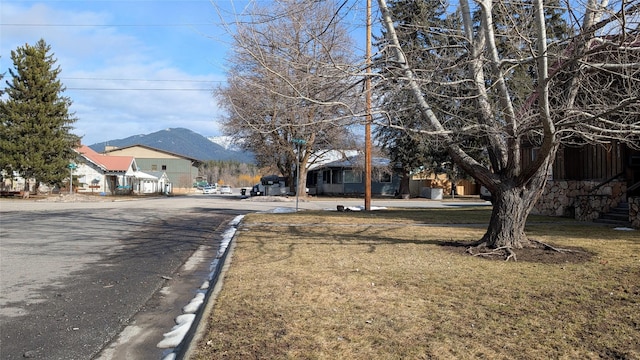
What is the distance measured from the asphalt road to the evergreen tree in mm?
26805

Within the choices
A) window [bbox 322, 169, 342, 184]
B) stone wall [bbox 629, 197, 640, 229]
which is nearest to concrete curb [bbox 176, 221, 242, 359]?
stone wall [bbox 629, 197, 640, 229]

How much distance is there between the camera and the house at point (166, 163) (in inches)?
3300

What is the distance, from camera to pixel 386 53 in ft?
28.6

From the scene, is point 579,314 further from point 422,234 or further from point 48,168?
point 48,168

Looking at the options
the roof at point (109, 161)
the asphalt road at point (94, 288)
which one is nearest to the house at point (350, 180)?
the roof at point (109, 161)

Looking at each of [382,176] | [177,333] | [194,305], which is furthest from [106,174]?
[177,333]

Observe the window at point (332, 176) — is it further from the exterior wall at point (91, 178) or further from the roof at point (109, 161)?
the exterior wall at point (91, 178)

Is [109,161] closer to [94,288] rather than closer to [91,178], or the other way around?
[91,178]

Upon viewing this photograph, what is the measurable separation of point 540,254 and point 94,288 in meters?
7.23

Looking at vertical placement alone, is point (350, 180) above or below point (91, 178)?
below

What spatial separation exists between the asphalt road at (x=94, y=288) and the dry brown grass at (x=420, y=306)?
824 millimetres

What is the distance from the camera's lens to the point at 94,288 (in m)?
6.81

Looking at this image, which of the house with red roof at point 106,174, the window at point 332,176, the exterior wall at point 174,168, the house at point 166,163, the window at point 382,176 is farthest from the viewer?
the exterior wall at point 174,168

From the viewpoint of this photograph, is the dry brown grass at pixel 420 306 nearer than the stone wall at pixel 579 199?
Yes
